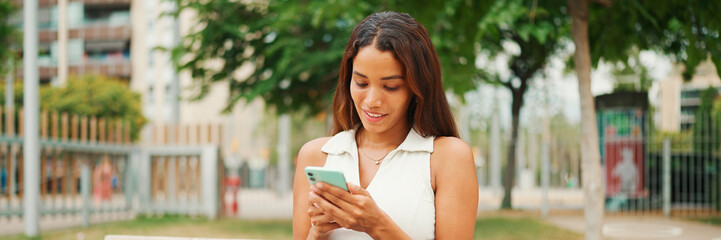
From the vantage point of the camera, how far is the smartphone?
1620 mm

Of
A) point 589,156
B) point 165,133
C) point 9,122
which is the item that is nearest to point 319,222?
point 589,156

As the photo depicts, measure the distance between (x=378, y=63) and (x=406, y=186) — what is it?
0.35 metres

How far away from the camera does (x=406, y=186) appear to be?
1889 millimetres

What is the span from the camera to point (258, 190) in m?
17.1

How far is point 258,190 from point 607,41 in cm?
1239

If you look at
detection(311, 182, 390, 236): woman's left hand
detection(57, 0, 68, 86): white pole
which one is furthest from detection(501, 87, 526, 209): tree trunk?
detection(57, 0, 68, 86): white pole

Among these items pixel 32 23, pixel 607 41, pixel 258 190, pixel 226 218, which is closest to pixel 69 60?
pixel 258 190

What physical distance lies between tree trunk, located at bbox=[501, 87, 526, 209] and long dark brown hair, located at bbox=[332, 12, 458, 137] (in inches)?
519

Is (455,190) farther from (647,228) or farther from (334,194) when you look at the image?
(647,228)

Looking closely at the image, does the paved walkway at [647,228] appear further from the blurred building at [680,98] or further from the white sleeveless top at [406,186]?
the white sleeveless top at [406,186]

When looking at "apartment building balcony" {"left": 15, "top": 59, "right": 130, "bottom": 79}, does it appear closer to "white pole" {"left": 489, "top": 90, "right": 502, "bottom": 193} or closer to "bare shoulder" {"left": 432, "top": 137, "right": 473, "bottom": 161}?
"white pole" {"left": 489, "top": 90, "right": 502, "bottom": 193}

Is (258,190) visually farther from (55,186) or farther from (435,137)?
(435,137)

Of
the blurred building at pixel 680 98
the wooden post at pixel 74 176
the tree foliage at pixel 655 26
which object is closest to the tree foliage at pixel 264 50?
the wooden post at pixel 74 176

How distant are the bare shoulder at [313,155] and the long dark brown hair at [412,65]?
13 cm
